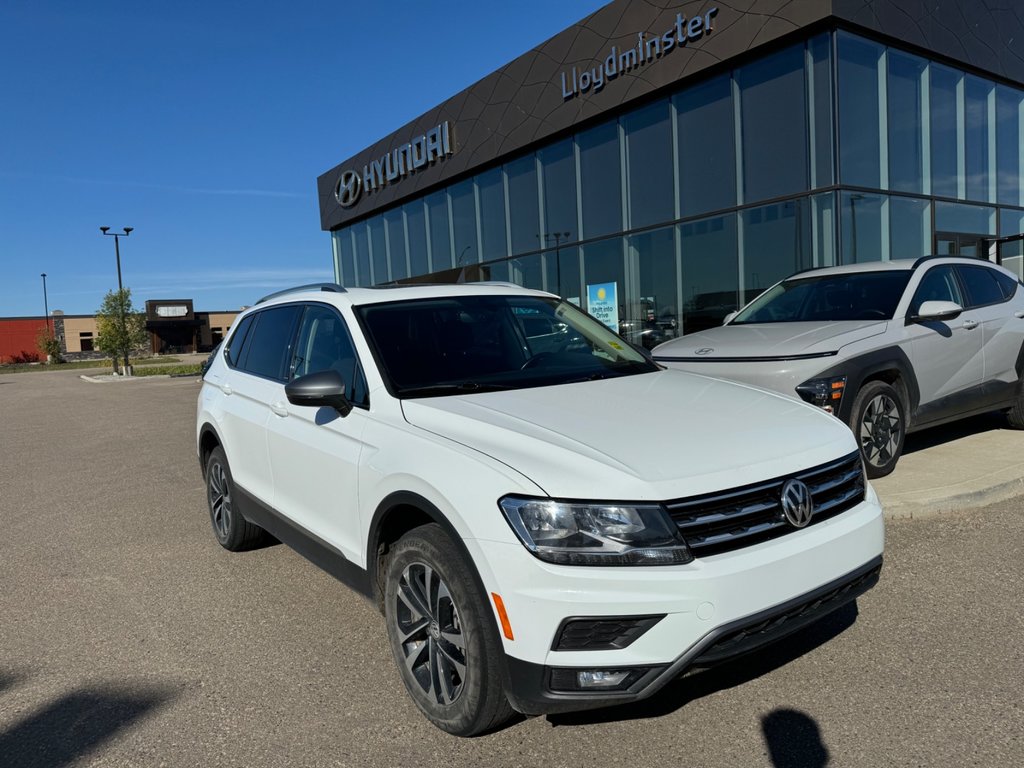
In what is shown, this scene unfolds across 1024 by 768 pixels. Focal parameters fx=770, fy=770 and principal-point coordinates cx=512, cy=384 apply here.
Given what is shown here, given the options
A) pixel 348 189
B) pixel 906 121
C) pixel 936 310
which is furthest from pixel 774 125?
pixel 348 189

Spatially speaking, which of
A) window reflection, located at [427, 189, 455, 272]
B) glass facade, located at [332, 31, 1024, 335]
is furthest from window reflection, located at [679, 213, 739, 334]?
window reflection, located at [427, 189, 455, 272]

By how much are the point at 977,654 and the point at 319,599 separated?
3265mm

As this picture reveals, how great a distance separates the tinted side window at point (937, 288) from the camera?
641cm

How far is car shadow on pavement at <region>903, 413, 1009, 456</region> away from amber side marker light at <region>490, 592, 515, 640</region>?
549 cm

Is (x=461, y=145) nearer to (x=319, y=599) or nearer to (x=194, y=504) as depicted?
(x=194, y=504)

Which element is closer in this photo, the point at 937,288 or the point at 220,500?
the point at 220,500

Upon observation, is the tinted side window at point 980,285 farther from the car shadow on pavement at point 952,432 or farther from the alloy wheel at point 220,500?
the alloy wheel at point 220,500

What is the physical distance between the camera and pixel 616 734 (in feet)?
9.35

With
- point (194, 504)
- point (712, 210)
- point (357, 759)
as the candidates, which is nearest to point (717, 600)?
point (357, 759)

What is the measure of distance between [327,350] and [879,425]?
4.13 meters

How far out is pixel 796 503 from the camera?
2.74 metres

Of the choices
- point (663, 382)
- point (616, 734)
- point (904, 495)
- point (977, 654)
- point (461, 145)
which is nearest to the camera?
point (616, 734)

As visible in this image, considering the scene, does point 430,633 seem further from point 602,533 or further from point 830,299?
point 830,299

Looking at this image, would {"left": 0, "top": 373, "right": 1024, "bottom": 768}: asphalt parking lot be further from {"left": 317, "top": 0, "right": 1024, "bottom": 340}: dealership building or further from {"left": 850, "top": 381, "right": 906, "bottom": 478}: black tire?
{"left": 317, "top": 0, "right": 1024, "bottom": 340}: dealership building
